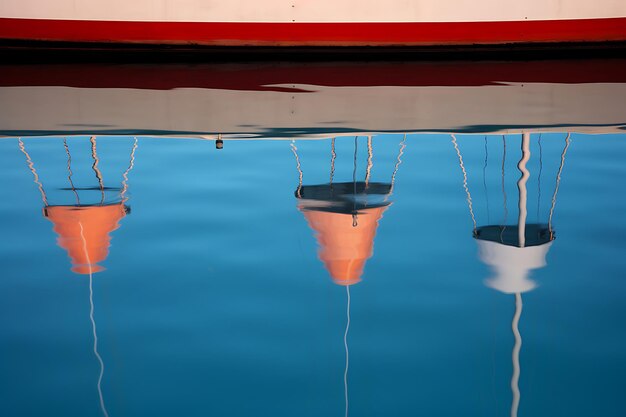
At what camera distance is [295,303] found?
4.82 m

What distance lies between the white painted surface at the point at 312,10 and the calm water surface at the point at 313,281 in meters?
6.71

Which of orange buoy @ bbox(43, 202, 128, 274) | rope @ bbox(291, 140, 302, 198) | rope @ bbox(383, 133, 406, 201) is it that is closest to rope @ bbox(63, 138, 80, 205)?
orange buoy @ bbox(43, 202, 128, 274)

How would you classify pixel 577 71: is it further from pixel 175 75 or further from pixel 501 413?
pixel 501 413

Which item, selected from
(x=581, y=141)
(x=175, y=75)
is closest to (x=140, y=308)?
(x=581, y=141)

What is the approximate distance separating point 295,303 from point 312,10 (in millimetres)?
10606

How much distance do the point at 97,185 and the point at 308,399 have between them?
4088mm

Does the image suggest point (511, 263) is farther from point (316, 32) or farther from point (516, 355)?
point (316, 32)

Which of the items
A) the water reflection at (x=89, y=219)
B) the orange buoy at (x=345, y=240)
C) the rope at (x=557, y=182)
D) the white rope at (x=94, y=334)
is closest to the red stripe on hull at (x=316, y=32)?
the rope at (x=557, y=182)

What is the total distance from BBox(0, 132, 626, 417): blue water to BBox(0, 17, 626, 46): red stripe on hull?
285 inches

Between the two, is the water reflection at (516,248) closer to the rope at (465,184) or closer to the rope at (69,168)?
the rope at (465,184)

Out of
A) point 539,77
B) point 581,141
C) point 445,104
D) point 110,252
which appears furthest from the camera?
point 539,77

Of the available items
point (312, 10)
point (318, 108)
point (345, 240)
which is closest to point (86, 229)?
point (345, 240)

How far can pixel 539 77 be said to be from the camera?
12883 mm

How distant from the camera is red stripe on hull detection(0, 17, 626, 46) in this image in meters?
14.5
